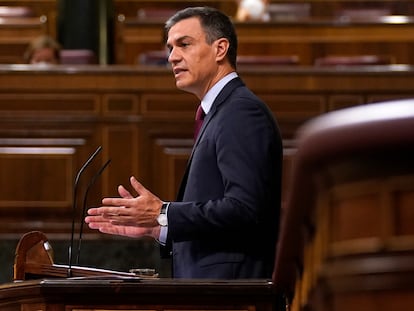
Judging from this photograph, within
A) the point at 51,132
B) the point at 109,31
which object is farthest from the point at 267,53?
the point at 51,132

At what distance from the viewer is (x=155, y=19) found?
8.74 meters

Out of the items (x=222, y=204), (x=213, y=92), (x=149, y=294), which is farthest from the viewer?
(x=213, y=92)

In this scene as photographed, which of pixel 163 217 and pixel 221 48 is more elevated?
pixel 221 48

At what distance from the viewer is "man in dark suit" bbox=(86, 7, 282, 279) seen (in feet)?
8.80

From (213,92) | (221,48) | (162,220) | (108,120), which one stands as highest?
(221,48)

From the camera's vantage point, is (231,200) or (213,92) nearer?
(231,200)

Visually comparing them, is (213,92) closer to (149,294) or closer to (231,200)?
(231,200)

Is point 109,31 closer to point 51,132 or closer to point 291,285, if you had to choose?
point 51,132

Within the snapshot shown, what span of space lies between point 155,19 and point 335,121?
310 inches

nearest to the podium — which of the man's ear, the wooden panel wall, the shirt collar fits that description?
the shirt collar

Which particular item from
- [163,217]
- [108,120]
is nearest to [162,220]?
[163,217]

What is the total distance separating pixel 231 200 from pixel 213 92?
0.47 m

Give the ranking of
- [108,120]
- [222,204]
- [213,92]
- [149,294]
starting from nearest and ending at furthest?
[149,294] < [222,204] < [213,92] < [108,120]

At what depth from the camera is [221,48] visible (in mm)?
3129
